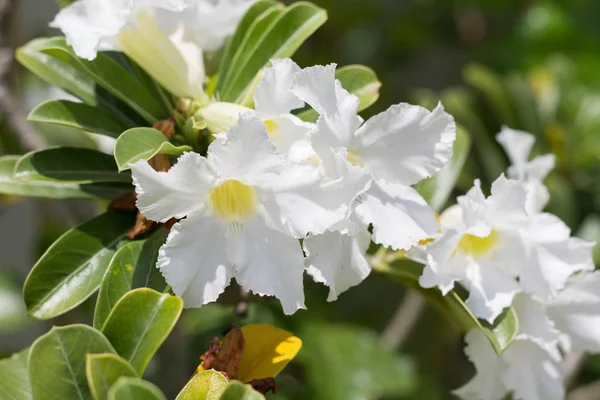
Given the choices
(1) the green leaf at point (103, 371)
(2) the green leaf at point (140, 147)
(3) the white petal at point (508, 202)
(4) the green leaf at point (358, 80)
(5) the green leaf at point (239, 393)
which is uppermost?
(2) the green leaf at point (140, 147)

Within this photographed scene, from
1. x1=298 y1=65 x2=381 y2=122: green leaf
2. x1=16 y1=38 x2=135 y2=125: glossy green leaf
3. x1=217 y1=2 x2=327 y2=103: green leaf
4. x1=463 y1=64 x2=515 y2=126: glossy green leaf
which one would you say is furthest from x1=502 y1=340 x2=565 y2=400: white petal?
x1=463 y1=64 x2=515 y2=126: glossy green leaf

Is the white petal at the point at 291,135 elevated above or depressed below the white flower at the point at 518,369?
above

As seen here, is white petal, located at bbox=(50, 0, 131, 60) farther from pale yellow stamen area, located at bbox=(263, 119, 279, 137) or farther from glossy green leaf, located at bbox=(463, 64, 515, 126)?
glossy green leaf, located at bbox=(463, 64, 515, 126)

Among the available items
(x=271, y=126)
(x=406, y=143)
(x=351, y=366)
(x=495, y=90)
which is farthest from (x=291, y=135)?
(x=351, y=366)

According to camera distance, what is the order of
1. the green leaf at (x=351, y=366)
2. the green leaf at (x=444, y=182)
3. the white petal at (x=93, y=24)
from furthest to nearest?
the green leaf at (x=351, y=366), the green leaf at (x=444, y=182), the white petal at (x=93, y=24)

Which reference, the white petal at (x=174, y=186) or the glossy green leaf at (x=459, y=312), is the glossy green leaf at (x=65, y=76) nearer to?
the white petal at (x=174, y=186)

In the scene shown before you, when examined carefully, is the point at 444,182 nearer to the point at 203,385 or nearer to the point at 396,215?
the point at 396,215

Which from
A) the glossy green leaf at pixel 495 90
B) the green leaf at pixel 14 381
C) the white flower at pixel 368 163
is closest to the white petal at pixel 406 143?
the white flower at pixel 368 163
